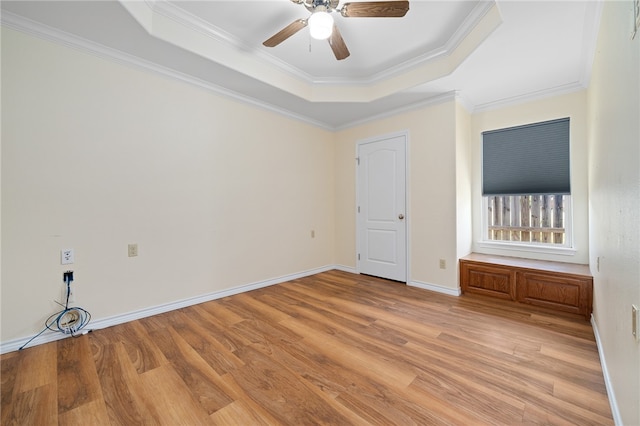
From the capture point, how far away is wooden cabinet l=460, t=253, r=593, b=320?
2.53 m

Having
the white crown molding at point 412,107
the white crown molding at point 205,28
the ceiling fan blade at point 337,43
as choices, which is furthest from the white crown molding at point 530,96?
the white crown molding at point 205,28

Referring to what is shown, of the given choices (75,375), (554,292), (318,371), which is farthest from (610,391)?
(75,375)

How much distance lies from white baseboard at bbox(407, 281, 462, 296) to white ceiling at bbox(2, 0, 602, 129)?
2.44 m

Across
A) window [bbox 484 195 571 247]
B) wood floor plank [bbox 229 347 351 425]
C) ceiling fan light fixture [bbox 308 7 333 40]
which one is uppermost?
ceiling fan light fixture [bbox 308 7 333 40]

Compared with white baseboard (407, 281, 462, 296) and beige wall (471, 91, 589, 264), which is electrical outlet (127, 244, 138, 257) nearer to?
white baseboard (407, 281, 462, 296)

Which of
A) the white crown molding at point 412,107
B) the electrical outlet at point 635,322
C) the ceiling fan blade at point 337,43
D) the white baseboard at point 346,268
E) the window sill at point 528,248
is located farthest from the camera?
the white baseboard at point 346,268

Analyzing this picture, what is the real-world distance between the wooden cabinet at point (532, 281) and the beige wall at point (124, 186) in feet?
8.35

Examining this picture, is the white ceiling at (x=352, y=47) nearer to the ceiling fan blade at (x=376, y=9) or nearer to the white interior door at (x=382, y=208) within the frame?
the ceiling fan blade at (x=376, y=9)

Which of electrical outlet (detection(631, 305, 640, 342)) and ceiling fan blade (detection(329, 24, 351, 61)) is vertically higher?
ceiling fan blade (detection(329, 24, 351, 61))

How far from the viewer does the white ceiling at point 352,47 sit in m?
2.03

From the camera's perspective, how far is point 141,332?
2275 mm

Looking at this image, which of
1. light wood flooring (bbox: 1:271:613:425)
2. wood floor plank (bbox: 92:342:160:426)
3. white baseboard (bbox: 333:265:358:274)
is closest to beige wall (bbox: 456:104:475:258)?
light wood flooring (bbox: 1:271:613:425)

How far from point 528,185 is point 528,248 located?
0.80 metres

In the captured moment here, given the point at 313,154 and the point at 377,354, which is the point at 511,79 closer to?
the point at 313,154
